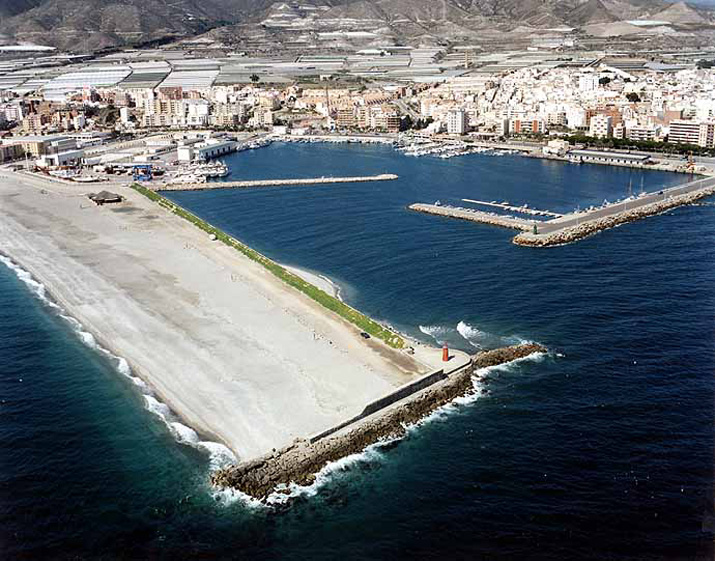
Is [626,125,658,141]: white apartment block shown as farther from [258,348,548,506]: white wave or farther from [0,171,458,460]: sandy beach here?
[258,348,548,506]: white wave

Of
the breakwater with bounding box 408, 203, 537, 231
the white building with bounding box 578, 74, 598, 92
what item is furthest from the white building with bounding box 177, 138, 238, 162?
the white building with bounding box 578, 74, 598, 92

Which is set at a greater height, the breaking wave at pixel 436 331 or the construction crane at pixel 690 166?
the construction crane at pixel 690 166

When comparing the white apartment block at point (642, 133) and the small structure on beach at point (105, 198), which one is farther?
Result: the white apartment block at point (642, 133)

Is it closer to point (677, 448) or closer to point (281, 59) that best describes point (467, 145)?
point (677, 448)

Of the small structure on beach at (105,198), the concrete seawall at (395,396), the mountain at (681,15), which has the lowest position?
the concrete seawall at (395,396)

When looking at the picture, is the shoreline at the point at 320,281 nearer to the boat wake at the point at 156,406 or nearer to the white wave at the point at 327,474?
the boat wake at the point at 156,406

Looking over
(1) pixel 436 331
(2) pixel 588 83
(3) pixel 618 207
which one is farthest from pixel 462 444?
(2) pixel 588 83

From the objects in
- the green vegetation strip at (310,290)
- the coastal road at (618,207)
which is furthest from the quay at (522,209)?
the green vegetation strip at (310,290)
